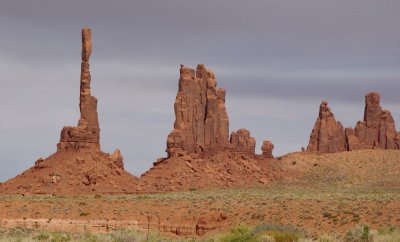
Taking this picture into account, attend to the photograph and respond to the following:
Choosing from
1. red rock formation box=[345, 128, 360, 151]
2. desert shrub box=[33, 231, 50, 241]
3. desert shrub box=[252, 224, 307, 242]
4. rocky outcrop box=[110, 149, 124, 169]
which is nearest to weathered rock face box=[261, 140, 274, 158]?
red rock formation box=[345, 128, 360, 151]

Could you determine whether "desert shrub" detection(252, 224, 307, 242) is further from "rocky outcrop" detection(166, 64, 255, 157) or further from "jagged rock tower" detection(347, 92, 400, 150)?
"jagged rock tower" detection(347, 92, 400, 150)

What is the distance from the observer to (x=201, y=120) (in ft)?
334

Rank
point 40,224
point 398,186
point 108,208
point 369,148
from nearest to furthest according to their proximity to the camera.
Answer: point 40,224, point 108,208, point 398,186, point 369,148

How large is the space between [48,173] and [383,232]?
50.5 m

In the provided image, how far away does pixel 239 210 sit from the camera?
63781mm

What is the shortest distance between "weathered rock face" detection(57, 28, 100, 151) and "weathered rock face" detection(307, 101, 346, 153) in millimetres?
42026

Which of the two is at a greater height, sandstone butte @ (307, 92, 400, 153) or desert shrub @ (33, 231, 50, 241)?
sandstone butte @ (307, 92, 400, 153)

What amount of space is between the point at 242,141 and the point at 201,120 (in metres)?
6.35

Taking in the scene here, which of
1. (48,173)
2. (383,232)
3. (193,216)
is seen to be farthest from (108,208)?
(383,232)

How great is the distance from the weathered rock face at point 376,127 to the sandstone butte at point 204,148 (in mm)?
20703

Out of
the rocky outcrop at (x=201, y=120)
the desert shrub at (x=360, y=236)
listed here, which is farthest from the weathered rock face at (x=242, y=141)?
the desert shrub at (x=360, y=236)

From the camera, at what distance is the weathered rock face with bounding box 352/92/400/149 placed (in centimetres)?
12244

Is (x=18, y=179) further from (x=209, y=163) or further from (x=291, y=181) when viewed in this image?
(x=291, y=181)

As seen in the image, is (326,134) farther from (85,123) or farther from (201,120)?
(85,123)
